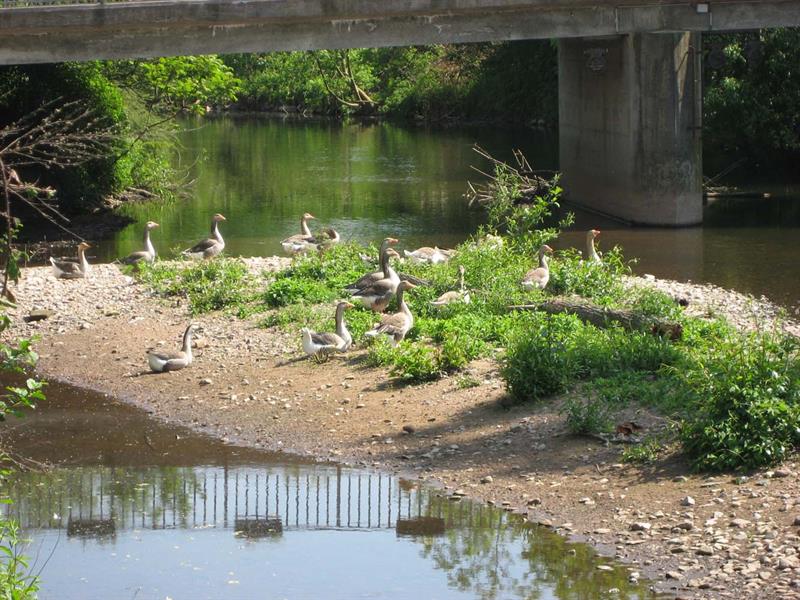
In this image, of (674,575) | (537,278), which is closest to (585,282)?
(537,278)

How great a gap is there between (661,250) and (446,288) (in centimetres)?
1021

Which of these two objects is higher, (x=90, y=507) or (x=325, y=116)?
(x=325, y=116)

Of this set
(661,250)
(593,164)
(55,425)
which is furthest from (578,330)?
(593,164)

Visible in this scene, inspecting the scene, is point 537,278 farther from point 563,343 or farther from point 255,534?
point 255,534

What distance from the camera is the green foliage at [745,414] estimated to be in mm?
11016

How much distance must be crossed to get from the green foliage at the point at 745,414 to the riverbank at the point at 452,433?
0.24 meters

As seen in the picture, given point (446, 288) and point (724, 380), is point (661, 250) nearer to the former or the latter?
point (446, 288)

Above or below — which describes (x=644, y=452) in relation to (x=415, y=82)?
below

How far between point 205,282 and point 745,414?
10.5m

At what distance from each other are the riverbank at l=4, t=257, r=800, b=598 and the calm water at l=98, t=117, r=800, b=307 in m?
5.74

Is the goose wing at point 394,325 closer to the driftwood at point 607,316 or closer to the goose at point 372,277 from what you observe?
the driftwood at point 607,316

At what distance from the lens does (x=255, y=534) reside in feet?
36.4

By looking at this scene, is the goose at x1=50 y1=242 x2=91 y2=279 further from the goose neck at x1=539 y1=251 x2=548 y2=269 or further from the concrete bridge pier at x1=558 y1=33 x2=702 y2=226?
the concrete bridge pier at x1=558 y1=33 x2=702 y2=226

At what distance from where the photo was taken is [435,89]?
64.2 m
